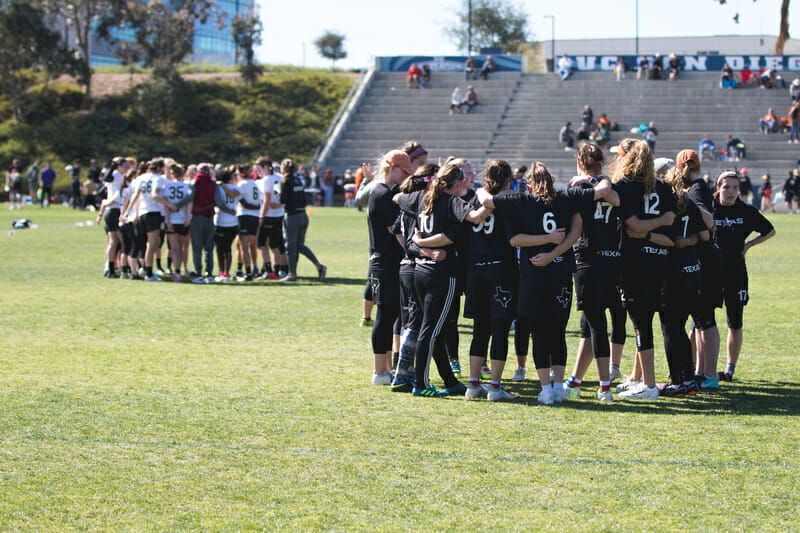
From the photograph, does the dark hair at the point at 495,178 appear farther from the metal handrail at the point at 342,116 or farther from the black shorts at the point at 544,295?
the metal handrail at the point at 342,116

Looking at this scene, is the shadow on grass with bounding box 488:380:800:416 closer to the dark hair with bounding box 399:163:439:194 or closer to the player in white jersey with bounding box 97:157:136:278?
the dark hair with bounding box 399:163:439:194

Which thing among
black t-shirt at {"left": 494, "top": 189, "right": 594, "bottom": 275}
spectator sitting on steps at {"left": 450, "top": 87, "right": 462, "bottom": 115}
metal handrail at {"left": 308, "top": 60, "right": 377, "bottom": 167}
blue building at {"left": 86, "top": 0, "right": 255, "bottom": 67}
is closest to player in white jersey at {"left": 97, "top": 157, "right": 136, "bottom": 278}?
black t-shirt at {"left": 494, "top": 189, "right": 594, "bottom": 275}

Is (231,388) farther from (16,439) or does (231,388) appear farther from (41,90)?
(41,90)

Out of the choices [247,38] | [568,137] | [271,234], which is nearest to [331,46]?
[247,38]

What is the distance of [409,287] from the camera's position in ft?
23.3

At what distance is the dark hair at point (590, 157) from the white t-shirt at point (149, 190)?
9.09m

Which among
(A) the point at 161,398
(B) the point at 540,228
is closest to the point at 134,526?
(A) the point at 161,398

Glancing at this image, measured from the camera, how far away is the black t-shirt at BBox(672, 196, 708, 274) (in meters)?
7.00

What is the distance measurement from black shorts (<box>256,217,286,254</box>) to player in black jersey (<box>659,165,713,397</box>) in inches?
336

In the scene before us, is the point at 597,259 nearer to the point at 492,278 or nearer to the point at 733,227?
the point at 492,278

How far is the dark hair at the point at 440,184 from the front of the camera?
6763 mm

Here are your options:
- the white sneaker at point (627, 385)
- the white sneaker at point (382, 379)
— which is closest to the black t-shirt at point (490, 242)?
the white sneaker at point (382, 379)

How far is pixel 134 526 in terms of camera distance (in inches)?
172

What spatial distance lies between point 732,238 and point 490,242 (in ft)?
7.77
